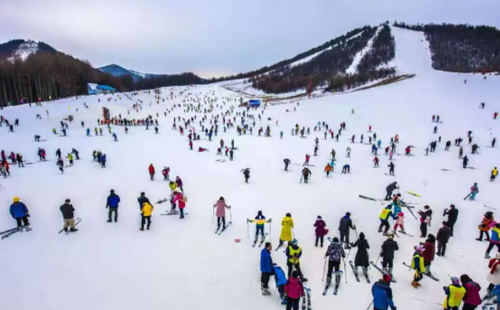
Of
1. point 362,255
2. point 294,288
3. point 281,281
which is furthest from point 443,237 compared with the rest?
point 294,288

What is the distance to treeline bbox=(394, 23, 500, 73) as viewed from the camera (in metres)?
110

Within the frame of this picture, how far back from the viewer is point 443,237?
8.98 meters

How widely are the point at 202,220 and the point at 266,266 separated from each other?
5.31 m

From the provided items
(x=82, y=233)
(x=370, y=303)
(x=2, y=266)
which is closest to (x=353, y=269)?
(x=370, y=303)

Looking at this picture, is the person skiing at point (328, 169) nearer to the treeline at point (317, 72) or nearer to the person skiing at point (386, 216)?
the person skiing at point (386, 216)

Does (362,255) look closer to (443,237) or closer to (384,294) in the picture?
(384,294)

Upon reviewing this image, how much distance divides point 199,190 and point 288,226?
7.94 meters

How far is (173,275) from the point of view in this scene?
791cm

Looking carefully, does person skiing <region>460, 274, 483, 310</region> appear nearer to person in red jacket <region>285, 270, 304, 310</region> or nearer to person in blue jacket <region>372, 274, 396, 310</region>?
person in blue jacket <region>372, 274, 396, 310</region>

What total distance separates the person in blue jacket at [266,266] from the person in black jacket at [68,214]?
694 cm

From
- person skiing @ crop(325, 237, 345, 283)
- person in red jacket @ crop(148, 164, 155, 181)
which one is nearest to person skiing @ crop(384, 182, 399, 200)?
person skiing @ crop(325, 237, 345, 283)

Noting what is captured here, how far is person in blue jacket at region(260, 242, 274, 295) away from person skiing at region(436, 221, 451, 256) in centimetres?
576

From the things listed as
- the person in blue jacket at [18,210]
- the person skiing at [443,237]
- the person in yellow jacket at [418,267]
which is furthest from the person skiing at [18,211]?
the person skiing at [443,237]

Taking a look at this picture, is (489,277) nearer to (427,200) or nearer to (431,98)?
(427,200)
